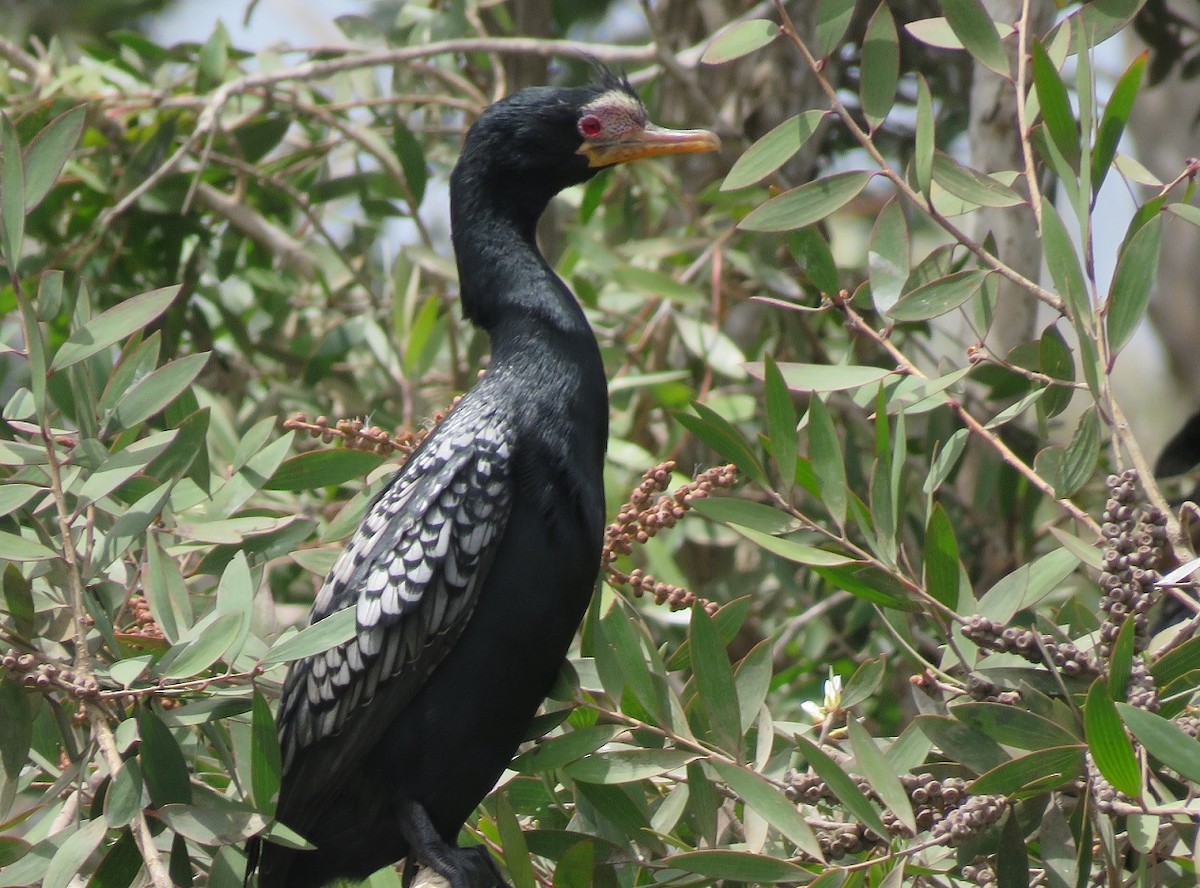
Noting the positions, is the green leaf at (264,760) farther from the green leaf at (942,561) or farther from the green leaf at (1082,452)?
the green leaf at (1082,452)

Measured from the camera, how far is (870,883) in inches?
81.1

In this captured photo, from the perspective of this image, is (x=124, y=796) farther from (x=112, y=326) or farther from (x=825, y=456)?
(x=825, y=456)

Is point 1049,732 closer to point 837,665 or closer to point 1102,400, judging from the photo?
point 1102,400

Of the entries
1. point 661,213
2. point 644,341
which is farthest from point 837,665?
point 661,213

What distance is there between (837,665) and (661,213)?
1.61m

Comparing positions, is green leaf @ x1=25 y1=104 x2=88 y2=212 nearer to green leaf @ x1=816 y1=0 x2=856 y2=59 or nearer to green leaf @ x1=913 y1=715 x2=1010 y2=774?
green leaf @ x1=816 y1=0 x2=856 y2=59

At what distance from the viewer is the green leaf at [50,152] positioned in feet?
7.75

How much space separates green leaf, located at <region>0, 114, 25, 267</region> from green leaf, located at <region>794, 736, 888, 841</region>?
144cm

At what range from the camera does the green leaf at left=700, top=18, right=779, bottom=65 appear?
252 cm

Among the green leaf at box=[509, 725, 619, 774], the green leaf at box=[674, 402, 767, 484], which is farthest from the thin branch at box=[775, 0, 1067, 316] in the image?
the green leaf at box=[509, 725, 619, 774]

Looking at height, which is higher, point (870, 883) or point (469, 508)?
point (469, 508)

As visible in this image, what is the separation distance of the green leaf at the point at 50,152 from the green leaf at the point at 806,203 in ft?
3.82

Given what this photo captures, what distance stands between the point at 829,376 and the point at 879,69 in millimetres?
544

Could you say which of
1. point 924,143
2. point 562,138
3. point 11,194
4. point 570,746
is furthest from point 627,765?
point 562,138
